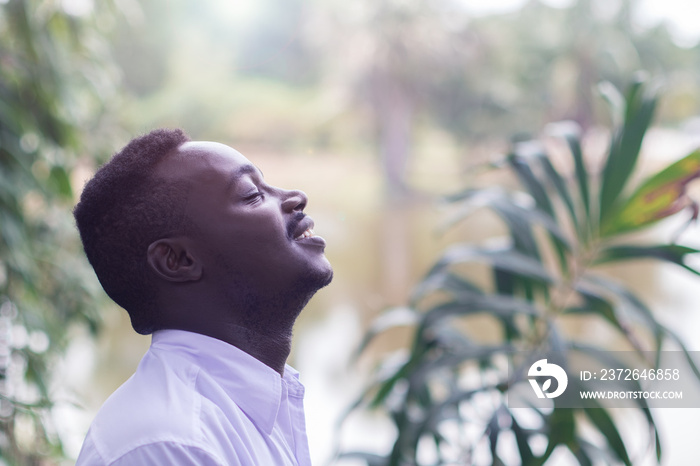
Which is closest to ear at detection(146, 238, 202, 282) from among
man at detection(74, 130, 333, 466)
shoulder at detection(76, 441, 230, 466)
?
man at detection(74, 130, 333, 466)

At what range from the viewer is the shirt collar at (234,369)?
49cm

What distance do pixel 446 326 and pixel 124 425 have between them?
3.56 feet

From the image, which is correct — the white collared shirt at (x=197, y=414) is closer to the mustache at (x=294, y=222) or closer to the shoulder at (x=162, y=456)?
the shoulder at (x=162, y=456)

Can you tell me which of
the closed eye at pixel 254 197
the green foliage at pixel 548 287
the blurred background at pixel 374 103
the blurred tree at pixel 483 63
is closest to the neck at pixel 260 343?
the closed eye at pixel 254 197

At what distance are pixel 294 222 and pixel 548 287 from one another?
0.91m

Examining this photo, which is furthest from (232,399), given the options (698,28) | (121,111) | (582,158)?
(698,28)

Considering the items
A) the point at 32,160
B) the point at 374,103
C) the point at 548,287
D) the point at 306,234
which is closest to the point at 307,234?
the point at 306,234

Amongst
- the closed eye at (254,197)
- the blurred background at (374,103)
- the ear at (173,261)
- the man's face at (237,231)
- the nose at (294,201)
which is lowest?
the ear at (173,261)

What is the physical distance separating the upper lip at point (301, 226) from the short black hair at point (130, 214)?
9cm

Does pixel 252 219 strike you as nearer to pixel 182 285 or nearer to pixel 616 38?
pixel 182 285

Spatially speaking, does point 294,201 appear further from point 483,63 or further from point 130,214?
point 483,63

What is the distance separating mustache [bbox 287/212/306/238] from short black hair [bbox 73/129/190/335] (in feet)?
0.28

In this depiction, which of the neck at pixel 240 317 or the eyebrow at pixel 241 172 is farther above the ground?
the eyebrow at pixel 241 172

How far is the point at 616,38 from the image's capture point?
13.2 ft
